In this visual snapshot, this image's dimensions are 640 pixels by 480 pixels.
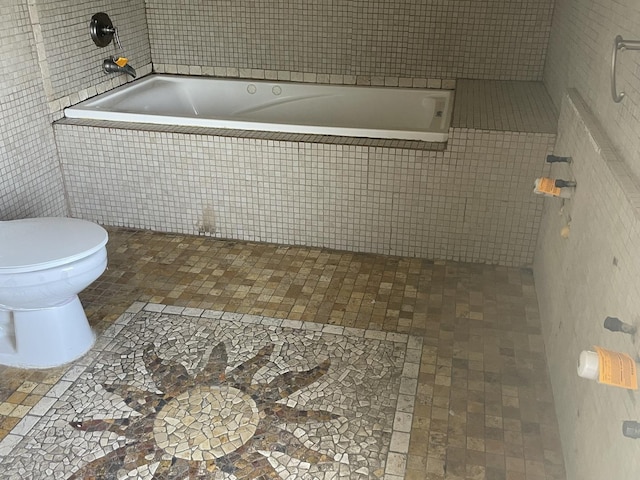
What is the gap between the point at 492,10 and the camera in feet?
10.5

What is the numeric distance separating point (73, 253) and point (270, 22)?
201cm

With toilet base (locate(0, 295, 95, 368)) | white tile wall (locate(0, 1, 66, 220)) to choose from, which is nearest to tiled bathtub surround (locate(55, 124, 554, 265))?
white tile wall (locate(0, 1, 66, 220))

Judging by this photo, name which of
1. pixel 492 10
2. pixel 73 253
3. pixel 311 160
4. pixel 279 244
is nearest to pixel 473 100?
pixel 492 10

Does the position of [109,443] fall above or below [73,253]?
below

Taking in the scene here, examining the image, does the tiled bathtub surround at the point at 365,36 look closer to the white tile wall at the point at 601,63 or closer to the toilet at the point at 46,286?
the white tile wall at the point at 601,63

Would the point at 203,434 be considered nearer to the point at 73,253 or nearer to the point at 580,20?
the point at 73,253

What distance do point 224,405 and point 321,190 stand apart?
3.76ft

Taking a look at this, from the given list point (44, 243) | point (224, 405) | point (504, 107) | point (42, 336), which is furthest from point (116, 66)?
point (224, 405)

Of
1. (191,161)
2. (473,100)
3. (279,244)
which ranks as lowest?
(279,244)

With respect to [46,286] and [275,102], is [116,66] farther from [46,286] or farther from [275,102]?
[46,286]

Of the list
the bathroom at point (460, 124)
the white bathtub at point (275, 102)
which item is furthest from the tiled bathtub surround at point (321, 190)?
the white bathtub at point (275, 102)

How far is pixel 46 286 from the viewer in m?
1.90

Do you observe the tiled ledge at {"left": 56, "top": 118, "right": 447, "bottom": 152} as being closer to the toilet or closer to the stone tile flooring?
the stone tile flooring

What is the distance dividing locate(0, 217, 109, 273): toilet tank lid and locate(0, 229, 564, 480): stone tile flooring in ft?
1.33
